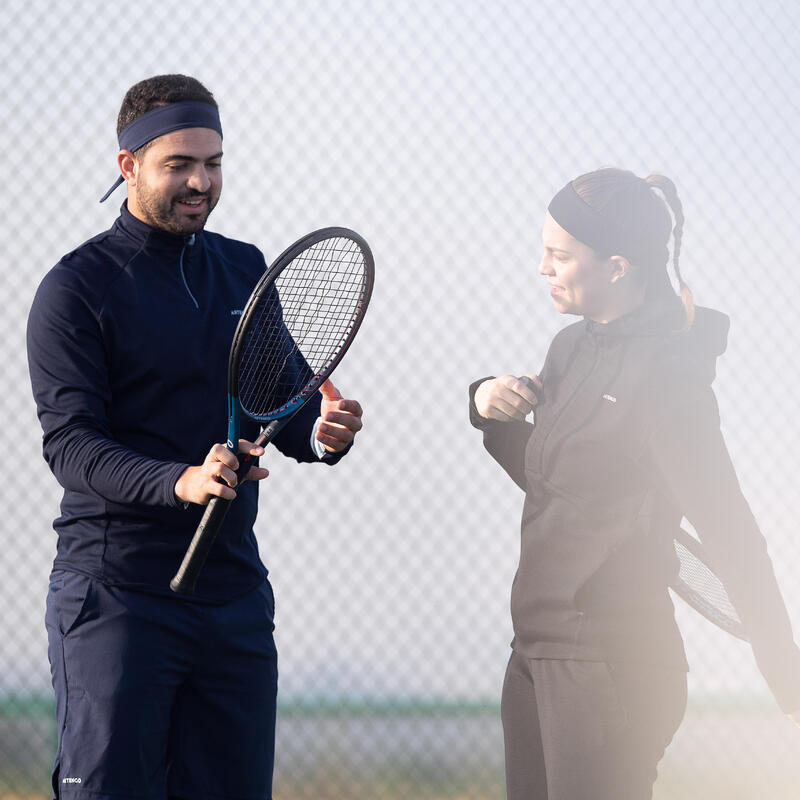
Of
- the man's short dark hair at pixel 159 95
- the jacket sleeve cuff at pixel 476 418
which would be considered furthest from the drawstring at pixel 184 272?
the jacket sleeve cuff at pixel 476 418

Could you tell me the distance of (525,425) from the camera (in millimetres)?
1993

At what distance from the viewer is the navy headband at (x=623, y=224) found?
184cm

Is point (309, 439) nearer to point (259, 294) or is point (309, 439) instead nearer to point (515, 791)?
point (259, 294)

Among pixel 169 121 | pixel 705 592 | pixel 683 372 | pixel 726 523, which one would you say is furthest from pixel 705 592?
pixel 169 121

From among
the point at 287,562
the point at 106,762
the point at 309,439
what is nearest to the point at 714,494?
the point at 309,439

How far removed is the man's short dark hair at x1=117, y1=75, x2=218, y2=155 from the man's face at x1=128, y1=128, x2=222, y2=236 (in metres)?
0.06

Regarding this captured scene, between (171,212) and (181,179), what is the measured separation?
0.06 meters

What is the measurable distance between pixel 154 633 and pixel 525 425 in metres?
0.75

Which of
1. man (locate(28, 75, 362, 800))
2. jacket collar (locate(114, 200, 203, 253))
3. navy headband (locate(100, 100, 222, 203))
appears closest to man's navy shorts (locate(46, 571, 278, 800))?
man (locate(28, 75, 362, 800))

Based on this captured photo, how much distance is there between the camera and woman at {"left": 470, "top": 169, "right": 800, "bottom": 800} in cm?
171

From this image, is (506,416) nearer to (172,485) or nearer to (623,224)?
(623,224)

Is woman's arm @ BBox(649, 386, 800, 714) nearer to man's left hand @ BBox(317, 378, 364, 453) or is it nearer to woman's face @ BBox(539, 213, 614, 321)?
woman's face @ BBox(539, 213, 614, 321)

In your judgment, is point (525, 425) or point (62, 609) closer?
point (62, 609)

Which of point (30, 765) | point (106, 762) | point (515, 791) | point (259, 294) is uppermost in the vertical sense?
point (259, 294)
